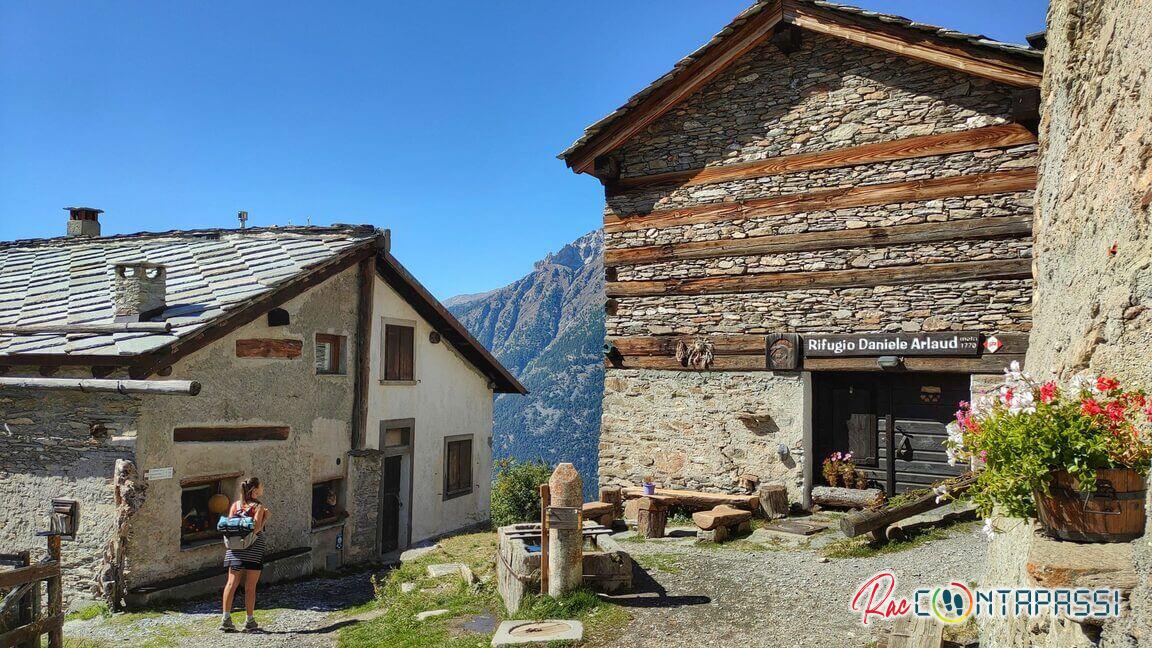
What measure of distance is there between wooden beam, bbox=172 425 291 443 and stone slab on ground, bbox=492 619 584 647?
6.43 metres

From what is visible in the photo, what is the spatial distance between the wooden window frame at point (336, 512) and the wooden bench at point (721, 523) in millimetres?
6826

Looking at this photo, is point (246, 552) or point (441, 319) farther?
point (441, 319)

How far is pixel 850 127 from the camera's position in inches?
473

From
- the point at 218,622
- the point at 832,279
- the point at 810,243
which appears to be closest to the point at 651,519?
the point at 832,279

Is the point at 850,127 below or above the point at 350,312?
above

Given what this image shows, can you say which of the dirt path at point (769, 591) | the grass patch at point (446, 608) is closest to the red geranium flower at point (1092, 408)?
the dirt path at point (769, 591)

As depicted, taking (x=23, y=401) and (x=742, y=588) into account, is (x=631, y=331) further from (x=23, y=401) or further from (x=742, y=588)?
(x=23, y=401)

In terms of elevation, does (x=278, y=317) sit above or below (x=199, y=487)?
above

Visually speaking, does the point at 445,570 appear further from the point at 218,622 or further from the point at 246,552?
the point at 218,622

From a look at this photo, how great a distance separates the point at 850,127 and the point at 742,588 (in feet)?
23.7

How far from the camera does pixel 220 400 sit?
39.9ft

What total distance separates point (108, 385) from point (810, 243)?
10.3 m

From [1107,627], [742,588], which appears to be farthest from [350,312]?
[1107,627]

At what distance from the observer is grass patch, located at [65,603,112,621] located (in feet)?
34.3
